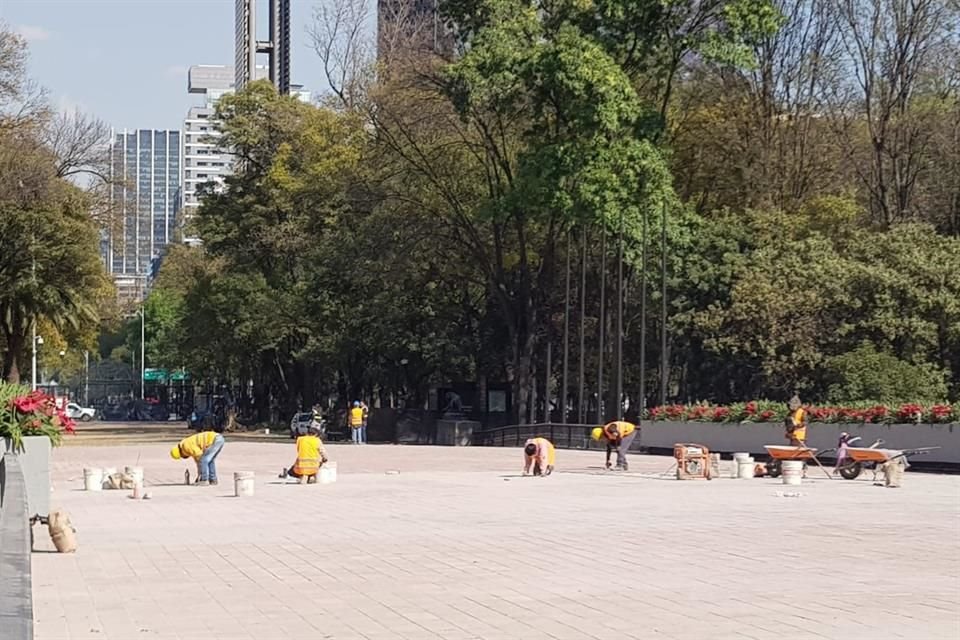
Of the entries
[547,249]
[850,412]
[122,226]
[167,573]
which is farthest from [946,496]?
[122,226]

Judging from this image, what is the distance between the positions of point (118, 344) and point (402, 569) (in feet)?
484

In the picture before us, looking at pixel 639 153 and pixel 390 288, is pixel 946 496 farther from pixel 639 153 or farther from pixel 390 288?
pixel 390 288

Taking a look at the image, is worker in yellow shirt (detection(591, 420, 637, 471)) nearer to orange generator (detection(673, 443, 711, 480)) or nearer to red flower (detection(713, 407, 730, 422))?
orange generator (detection(673, 443, 711, 480))

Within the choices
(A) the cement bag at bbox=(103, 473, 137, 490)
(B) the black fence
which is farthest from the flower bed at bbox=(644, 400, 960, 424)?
(A) the cement bag at bbox=(103, 473, 137, 490)

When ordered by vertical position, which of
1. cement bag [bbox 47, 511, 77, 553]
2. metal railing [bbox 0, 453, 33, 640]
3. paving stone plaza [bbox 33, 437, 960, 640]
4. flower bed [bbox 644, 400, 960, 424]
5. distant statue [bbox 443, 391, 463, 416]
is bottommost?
paving stone plaza [bbox 33, 437, 960, 640]

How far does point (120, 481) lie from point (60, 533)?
11.6 metres

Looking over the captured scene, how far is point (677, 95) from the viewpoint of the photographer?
189ft

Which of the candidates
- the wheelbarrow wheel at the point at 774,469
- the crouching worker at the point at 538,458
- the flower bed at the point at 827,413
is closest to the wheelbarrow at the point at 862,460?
the wheelbarrow wheel at the point at 774,469

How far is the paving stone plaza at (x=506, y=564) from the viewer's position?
10617 millimetres

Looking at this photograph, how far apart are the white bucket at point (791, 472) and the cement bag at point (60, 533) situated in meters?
15.4

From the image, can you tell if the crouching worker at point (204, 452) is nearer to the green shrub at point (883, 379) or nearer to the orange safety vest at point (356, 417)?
the green shrub at point (883, 379)

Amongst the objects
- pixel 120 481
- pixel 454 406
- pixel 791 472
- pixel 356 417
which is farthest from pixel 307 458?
pixel 454 406

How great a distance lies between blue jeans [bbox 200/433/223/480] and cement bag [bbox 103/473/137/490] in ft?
4.82

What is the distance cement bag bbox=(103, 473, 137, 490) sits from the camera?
26.5 m
